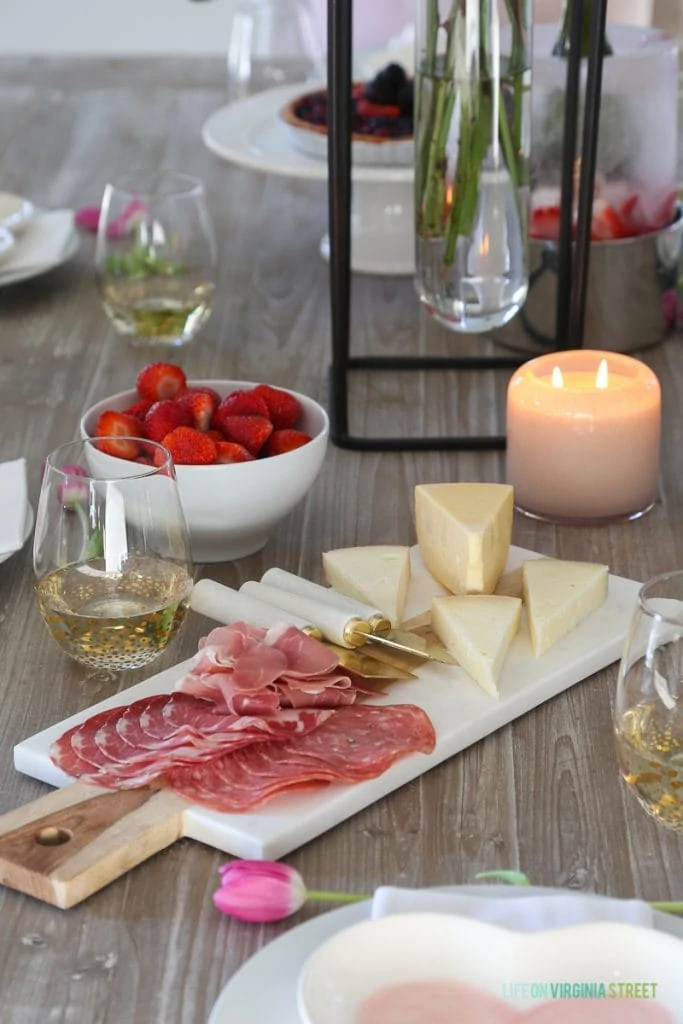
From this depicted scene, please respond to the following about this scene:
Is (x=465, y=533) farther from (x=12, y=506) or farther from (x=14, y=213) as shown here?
(x=14, y=213)

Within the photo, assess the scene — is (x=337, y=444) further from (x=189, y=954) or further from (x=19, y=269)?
(x=189, y=954)

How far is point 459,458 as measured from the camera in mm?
1441

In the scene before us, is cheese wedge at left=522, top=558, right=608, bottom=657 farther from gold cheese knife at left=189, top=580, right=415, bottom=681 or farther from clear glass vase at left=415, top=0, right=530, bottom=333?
clear glass vase at left=415, top=0, right=530, bottom=333

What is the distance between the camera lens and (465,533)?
106cm

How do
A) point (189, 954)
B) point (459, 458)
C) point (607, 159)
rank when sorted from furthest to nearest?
point (607, 159) < point (459, 458) < point (189, 954)

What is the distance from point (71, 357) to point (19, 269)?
0.20 metres

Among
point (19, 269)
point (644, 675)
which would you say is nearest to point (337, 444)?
point (19, 269)

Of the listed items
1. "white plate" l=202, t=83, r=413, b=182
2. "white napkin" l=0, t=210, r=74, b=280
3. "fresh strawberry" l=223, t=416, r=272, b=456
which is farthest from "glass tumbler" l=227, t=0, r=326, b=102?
"fresh strawberry" l=223, t=416, r=272, b=456

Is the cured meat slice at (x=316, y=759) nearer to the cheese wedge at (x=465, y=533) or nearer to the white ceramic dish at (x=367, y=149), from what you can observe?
the cheese wedge at (x=465, y=533)

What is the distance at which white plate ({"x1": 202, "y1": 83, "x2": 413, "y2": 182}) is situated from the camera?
175cm

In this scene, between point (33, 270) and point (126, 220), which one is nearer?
point (126, 220)

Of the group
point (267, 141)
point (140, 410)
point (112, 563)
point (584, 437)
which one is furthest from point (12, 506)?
point (267, 141)

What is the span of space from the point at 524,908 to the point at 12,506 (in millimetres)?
634

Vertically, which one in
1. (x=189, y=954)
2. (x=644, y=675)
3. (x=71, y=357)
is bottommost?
(x=71, y=357)
